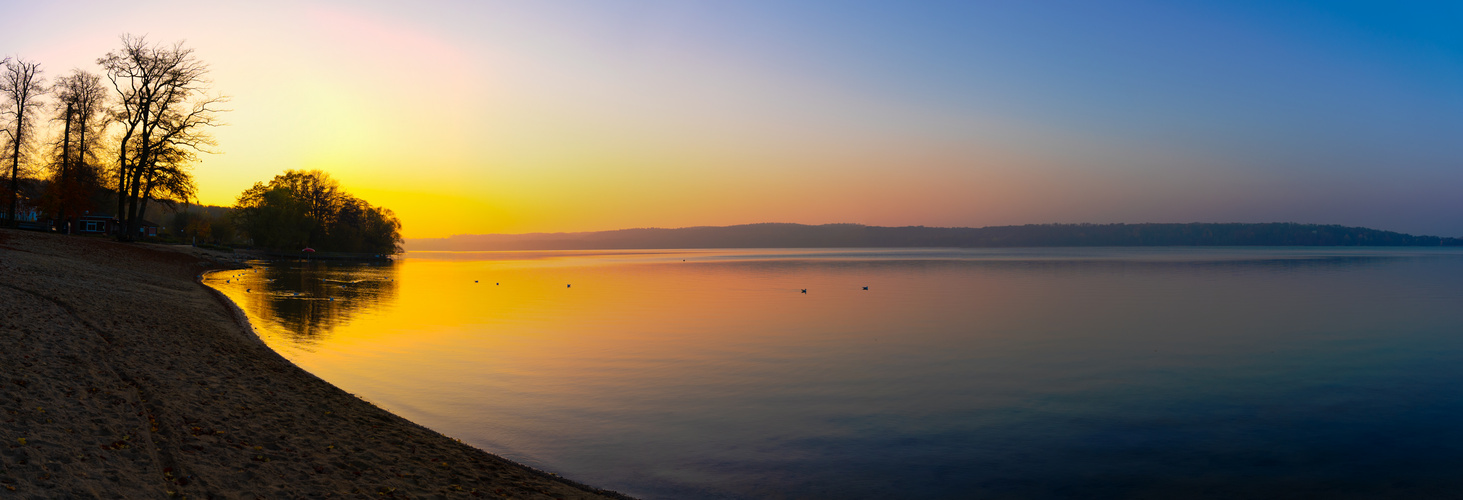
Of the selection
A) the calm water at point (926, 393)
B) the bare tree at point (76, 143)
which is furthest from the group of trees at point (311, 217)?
the calm water at point (926, 393)

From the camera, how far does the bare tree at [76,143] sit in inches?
2267

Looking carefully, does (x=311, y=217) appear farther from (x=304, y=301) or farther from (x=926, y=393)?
(x=926, y=393)

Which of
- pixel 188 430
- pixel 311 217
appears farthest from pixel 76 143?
pixel 188 430

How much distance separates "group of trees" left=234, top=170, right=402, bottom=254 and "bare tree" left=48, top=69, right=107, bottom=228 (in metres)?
33.6

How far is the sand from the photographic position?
25.2 feet

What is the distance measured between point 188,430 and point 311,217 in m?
110

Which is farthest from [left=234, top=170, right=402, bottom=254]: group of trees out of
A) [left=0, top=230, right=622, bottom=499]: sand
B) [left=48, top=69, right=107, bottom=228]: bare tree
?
[left=0, top=230, right=622, bottom=499]: sand

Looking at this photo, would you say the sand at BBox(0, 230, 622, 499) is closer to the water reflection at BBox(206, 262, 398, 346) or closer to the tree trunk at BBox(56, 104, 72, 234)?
the water reflection at BBox(206, 262, 398, 346)

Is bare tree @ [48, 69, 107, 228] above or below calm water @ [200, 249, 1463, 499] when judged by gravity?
above

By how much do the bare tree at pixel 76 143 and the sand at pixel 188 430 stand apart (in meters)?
53.6

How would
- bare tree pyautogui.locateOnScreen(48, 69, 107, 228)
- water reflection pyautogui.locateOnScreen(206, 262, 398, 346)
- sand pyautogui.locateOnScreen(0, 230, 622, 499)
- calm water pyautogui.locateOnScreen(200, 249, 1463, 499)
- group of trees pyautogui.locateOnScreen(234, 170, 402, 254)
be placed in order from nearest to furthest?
sand pyautogui.locateOnScreen(0, 230, 622, 499) < calm water pyautogui.locateOnScreen(200, 249, 1463, 499) < water reflection pyautogui.locateOnScreen(206, 262, 398, 346) < bare tree pyautogui.locateOnScreen(48, 69, 107, 228) < group of trees pyautogui.locateOnScreen(234, 170, 402, 254)

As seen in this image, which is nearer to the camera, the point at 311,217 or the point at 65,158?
the point at 65,158

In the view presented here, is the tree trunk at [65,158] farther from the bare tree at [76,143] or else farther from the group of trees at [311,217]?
the group of trees at [311,217]

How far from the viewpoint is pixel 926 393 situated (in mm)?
17812
